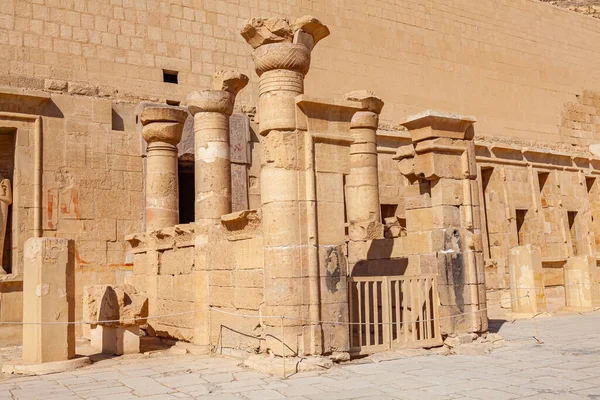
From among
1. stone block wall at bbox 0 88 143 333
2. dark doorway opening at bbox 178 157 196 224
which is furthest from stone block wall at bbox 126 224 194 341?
dark doorway opening at bbox 178 157 196 224

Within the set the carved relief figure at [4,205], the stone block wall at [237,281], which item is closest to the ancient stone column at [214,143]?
the stone block wall at [237,281]

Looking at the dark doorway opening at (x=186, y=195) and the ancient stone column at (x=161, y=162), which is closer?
the ancient stone column at (x=161, y=162)

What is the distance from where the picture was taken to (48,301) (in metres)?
7.68

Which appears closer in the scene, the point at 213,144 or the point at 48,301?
the point at 48,301

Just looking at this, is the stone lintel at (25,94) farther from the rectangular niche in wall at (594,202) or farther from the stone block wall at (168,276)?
the rectangular niche in wall at (594,202)

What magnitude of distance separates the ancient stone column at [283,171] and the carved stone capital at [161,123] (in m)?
4.02

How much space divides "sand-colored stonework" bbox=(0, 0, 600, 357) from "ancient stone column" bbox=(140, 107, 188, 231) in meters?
0.04

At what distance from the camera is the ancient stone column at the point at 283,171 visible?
6.98 metres

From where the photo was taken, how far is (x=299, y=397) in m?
5.47

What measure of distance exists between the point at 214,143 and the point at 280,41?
2956mm

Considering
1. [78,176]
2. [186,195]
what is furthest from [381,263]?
[186,195]

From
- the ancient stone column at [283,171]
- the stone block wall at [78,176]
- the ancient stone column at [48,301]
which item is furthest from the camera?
the stone block wall at [78,176]

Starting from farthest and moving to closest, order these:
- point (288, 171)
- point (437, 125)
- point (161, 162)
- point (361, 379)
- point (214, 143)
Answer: point (161, 162), point (214, 143), point (437, 125), point (288, 171), point (361, 379)

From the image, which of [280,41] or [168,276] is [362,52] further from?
[280,41]
